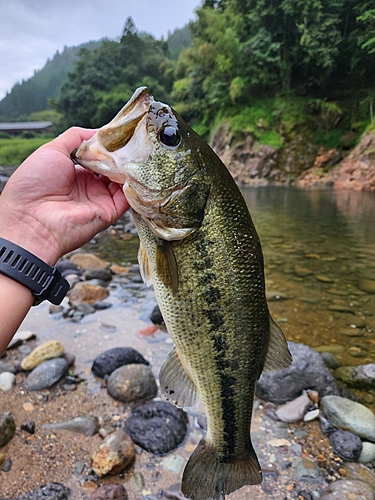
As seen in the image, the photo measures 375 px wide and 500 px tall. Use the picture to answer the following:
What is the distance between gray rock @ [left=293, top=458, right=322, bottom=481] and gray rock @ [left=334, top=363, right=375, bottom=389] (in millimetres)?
1438

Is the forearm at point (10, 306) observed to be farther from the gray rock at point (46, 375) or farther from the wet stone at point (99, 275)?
the wet stone at point (99, 275)

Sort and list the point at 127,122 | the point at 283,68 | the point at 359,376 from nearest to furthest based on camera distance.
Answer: the point at 127,122 < the point at 359,376 < the point at 283,68

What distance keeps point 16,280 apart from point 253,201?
17.5m

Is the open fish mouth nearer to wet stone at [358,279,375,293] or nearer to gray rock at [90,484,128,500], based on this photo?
gray rock at [90,484,128,500]

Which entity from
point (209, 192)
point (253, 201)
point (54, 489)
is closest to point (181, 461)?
point (54, 489)

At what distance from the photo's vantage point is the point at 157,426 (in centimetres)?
323

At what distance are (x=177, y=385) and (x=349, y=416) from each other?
2.28 m

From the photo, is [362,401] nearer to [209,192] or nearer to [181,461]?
[181,461]

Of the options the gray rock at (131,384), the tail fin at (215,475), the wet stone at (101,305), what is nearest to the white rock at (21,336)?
the wet stone at (101,305)

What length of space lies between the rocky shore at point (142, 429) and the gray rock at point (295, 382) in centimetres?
1

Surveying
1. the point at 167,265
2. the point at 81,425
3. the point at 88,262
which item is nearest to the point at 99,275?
the point at 88,262

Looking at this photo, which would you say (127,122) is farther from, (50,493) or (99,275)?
(99,275)

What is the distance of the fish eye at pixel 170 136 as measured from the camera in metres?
1.66

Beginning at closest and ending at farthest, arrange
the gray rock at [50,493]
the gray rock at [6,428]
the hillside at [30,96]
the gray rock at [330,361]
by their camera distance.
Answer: the gray rock at [50,493] → the gray rock at [6,428] → the gray rock at [330,361] → the hillside at [30,96]
